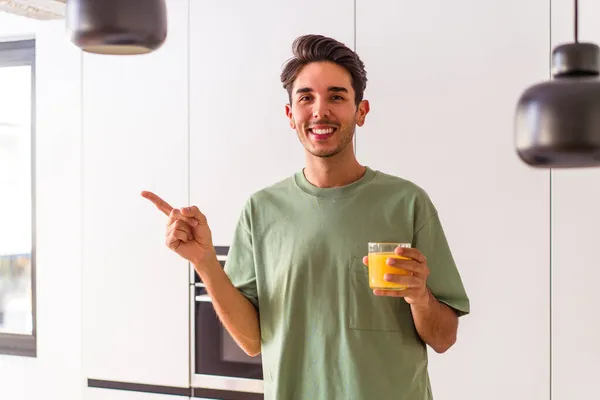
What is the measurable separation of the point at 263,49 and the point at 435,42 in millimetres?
638

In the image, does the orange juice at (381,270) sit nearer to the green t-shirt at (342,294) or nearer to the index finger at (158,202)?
the green t-shirt at (342,294)

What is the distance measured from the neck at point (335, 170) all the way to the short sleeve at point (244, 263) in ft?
0.60

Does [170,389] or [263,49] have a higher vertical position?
[263,49]

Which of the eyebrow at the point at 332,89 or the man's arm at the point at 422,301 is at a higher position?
the eyebrow at the point at 332,89

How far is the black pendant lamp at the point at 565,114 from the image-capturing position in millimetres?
978

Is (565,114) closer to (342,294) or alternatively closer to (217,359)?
(342,294)

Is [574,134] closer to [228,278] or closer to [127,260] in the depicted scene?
[228,278]

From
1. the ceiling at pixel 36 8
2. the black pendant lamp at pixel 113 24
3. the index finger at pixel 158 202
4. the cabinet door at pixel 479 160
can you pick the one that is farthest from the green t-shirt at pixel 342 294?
the ceiling at pixel 36 8

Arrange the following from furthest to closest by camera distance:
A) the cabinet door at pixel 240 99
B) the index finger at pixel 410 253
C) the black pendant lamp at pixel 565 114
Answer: the cabinet door at pixel 240 99 < the index finger at pixel 410 253 < the black pendant lamp at pixel 565 114

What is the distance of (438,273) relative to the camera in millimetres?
1732

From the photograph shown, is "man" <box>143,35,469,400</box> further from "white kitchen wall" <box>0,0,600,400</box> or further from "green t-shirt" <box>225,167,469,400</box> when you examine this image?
"white kitchen wall" <box>0,0,600,400</box>

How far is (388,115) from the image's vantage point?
9.12 feet

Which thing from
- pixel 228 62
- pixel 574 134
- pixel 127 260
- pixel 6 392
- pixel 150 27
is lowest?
pixel 6 392

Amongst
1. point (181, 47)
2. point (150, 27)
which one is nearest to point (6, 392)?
point (181, 47)
